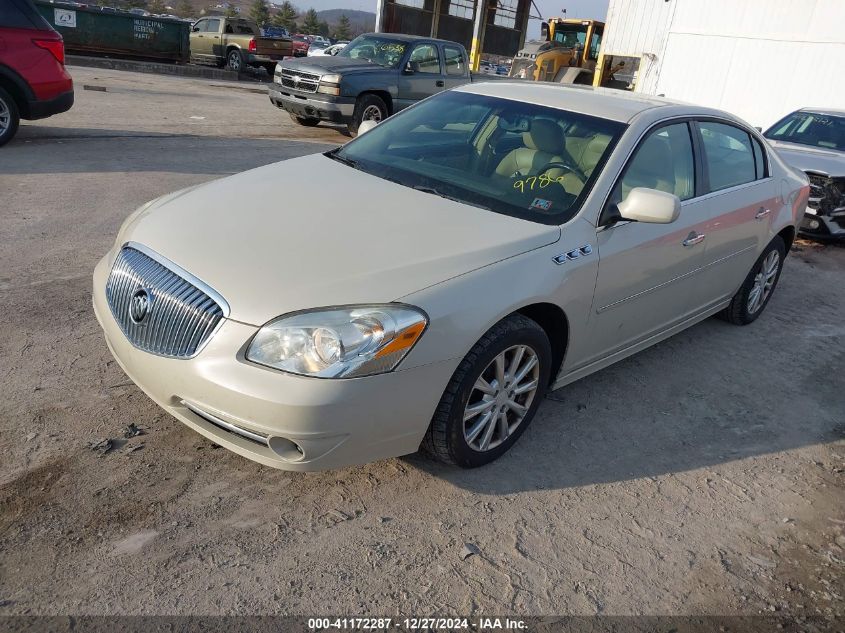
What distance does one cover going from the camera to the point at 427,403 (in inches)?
115

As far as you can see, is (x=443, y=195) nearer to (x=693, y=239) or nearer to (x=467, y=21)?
(x=693, y=239)

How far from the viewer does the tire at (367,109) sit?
11.6 meters

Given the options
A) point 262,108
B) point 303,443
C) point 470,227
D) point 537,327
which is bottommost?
point 262,108

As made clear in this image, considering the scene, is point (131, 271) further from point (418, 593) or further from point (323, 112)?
point (323, 112)

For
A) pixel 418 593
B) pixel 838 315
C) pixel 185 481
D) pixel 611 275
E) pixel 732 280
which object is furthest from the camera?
pixel 838 315

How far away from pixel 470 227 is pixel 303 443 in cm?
128

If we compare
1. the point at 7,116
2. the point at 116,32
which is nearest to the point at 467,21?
the point at 116,32

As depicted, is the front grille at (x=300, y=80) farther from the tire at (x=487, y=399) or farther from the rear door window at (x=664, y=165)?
the tire at (x=487, y=399)

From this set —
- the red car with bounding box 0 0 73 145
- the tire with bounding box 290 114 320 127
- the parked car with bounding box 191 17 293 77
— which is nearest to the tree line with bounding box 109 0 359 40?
the parked car with bounding box 191 17 293 77

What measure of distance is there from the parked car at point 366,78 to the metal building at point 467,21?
1652 centimetres

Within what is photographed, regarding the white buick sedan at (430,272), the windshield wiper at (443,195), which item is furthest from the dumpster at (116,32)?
the windshield wiper at (443,195)

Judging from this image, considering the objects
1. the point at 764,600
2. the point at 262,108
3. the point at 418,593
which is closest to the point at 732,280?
the point at 764,600

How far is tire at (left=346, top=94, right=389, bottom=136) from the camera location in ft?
38.2

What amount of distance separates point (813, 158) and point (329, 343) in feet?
25.7
